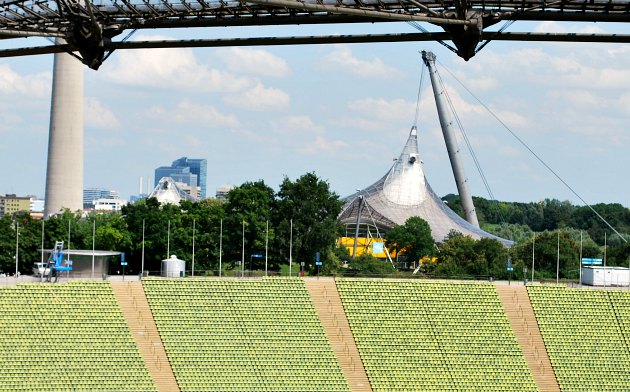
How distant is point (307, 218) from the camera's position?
271 ft

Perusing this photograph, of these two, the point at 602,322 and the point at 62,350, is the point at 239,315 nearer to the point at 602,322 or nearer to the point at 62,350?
the point at 62,350

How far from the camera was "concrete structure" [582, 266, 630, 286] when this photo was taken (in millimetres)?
57906

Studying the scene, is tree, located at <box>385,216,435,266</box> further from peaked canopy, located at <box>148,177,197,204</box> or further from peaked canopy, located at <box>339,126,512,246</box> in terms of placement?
peaked canopy, located at <box>148,177,197,204</box>

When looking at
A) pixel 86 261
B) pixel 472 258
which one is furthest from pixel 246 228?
pixel 86 261

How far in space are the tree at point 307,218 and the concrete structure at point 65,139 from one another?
3198 cm

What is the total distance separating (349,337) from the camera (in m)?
47.9

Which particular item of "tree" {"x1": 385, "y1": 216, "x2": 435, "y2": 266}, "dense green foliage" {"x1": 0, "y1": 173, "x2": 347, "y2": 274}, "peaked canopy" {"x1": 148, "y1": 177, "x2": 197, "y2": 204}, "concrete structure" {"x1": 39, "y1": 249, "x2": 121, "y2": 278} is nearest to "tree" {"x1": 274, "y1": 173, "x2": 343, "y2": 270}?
"dense green foliage" {"x1": 0, "y1": 173, "x2": 347, "y2": 274}

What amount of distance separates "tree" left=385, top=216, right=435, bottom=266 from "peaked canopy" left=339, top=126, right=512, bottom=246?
24.7ft

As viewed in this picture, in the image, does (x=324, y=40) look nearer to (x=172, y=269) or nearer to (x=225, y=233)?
(x=172, y=269)

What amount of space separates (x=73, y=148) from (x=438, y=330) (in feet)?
231

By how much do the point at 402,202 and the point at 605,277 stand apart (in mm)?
52279

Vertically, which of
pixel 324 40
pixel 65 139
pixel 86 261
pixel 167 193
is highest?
pixel 65 139

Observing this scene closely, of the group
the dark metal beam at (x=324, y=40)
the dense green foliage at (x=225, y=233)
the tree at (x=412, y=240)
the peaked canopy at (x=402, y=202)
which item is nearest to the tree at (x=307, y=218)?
the dense green foliage at (x=225, y=233)

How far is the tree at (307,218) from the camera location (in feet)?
262
